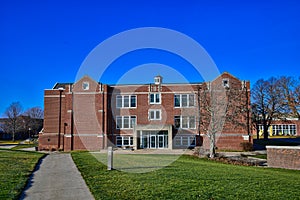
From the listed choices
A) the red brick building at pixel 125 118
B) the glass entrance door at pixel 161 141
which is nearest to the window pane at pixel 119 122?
the red brick building at pixel 125 118

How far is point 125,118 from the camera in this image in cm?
4250

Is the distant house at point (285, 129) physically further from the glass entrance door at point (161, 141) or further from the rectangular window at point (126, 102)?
the rectangular window at point (126, 102)

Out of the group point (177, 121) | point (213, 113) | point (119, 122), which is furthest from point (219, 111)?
point (119, 122)

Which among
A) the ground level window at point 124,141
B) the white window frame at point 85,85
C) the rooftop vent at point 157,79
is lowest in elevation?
the ground level window at point 124,141

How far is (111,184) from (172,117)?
32.1 m

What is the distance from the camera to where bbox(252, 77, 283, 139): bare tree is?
46.4 m

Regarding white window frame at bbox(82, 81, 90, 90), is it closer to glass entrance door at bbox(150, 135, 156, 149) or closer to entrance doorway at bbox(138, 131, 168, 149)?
entrance doorway at bbox(138, 131, 168, 149)

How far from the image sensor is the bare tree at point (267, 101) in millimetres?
46438

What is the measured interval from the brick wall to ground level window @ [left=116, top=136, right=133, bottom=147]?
77.9 ft

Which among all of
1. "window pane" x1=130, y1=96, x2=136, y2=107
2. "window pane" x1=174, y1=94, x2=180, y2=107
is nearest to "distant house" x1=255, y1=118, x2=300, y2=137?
"window pane" x1=174, y1=94, x2=180, y2=107

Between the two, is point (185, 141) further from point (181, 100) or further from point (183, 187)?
point (183, 187)

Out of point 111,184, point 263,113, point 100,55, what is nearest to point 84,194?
point 111,184

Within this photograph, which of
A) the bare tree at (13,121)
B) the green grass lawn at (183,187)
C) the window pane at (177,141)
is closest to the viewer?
the green grass lawn at (183,187)

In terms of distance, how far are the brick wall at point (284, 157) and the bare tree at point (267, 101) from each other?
2731cm
